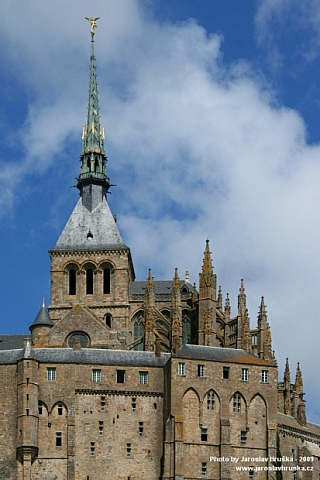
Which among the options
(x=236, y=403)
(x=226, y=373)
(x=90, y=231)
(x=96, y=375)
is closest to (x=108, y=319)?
(x=90, y=231)

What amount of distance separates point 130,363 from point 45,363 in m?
7.00

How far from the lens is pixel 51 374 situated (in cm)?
10519

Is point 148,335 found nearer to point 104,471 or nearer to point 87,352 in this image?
point 87,352

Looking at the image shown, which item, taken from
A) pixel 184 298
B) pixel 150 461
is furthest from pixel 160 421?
pixel 184 298

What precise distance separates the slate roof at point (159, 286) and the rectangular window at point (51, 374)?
20.7 m

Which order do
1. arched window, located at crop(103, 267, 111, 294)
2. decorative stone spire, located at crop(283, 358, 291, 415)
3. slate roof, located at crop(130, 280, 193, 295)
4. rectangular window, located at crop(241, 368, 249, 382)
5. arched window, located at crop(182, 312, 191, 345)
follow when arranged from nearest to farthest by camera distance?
rectangular window, located at crop(241, 368, 249, 382)
decorative stone spire, located at crop(283, 358, 291, 415)
arched window, located at crop(182, 312, 191, 345)
arched window, located at crop(103, 267, 111, 294)
slate roof, located at crop(130, 280, 193, 295)

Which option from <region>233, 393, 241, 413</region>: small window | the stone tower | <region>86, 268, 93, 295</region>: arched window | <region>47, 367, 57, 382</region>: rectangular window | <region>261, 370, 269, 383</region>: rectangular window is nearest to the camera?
<region>47, 367, 57, 382</region>: rectangular window

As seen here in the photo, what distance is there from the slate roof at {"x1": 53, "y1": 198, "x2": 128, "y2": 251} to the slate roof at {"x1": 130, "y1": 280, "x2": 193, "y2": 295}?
4.10 meters

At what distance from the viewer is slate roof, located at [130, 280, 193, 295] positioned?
124969 mm

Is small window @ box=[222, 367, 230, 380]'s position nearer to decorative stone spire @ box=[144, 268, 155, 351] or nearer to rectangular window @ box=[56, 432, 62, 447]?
decorative stone spire @ box=[144, 268, 155, 351]

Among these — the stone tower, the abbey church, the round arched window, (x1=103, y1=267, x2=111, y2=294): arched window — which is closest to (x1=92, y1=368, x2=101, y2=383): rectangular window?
the abbey church

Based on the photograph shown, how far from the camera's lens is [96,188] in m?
131

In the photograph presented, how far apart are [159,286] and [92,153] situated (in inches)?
617

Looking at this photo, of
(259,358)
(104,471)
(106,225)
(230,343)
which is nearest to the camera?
(104,471)
